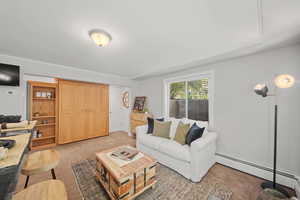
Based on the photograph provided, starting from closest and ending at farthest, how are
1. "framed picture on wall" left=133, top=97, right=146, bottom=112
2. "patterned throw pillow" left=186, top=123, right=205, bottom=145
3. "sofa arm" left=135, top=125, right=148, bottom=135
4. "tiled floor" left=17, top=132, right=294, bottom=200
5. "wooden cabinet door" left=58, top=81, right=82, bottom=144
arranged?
"tiled floor" left=17, top=132, right=294, bottom=200, "patterned throw pillow" left=186, top=123, right=205, bottom=145, "sofa arm" left=135, top=125, right=148, bottom=135, "wooden cabinet door" left=58, top=81, right=82, bottom=144, "framed picture on wall" left=133, top=97, right=146, bottom=112

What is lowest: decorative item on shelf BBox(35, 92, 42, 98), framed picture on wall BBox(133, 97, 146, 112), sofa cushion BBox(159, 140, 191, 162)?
sofa cushion BBox(159, 140, 191, 162)

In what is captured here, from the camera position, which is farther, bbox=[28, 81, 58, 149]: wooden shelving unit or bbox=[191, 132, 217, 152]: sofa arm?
bbox=[28, 81, 58, 149]: wooden shelving unit

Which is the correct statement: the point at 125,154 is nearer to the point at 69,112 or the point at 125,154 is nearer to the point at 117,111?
the point at 69,112

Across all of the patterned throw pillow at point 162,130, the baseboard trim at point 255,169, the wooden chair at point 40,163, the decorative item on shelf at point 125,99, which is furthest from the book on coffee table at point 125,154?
the decorative item on shelf at point 125,99

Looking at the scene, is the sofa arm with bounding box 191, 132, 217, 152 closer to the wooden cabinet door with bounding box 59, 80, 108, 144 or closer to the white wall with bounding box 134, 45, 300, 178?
the white wall with bounding box 134, 45, 300, 178

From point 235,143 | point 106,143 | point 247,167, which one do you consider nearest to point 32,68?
point 106,143

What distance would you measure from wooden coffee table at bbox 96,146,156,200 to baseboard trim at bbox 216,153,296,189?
1702 mm

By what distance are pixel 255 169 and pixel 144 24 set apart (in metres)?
3.07

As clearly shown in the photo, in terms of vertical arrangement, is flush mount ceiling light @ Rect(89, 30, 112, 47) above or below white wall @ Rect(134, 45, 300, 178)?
above

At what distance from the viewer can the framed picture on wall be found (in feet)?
14.5

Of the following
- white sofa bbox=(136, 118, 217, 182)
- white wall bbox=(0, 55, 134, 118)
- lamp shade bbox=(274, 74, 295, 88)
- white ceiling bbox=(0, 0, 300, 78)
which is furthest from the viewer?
white wall bbox=(0, 55, 134, 118)

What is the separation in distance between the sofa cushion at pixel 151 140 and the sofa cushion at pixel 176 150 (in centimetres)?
11

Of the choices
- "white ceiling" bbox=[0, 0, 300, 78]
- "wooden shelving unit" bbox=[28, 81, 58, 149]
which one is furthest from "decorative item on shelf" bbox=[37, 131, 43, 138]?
"white ceiling" bbox=[0, 0, 300, 78]

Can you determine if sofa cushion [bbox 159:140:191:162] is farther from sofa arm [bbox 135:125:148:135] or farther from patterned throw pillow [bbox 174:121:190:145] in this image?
sofa arm [bbox 135:125:148:135]
